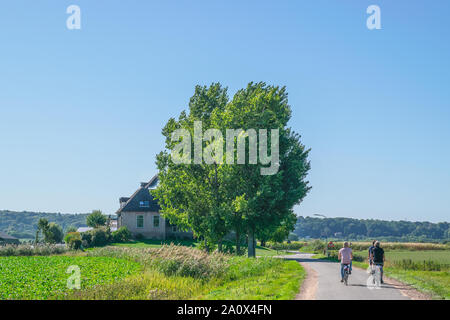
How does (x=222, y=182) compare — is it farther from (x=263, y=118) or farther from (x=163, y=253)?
(x=163, y=253)

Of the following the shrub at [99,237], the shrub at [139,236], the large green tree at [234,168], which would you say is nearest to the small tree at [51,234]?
the shrub at [99,237]

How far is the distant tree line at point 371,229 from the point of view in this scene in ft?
516

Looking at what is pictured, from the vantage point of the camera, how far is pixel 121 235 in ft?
194

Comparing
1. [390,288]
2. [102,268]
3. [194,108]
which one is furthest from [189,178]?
[390,288]

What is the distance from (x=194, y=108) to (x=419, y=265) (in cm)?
2512

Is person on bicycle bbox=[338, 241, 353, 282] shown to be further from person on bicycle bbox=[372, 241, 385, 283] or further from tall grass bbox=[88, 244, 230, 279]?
tall grass bbox=[88, 244, 230, 279]

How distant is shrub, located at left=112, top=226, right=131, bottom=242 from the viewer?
192 ft

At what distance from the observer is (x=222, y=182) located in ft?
125

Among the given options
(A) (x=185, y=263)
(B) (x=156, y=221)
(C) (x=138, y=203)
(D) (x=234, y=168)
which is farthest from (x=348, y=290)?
(C) (x=138, y=203)

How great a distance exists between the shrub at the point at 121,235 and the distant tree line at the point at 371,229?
101090mm

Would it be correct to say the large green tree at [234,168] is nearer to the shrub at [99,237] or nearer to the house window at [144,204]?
the shrub at [99,237]

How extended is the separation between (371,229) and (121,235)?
134 metres
